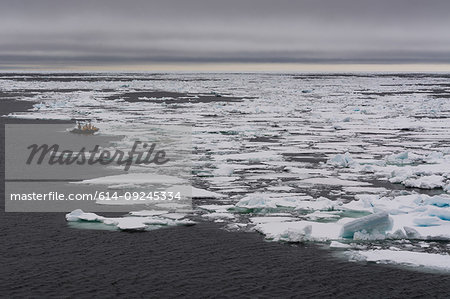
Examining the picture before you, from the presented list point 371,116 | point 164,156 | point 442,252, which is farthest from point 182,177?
point 371,116

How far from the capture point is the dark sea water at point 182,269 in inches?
295

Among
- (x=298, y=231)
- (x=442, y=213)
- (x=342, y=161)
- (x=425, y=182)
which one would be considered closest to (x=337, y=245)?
(x=298, y=231)

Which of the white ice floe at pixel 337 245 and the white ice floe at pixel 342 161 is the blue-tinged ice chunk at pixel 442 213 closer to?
the white ice floe at pixel 337 245

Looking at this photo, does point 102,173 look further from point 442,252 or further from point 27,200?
point 442,252

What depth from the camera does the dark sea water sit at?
24.5ft

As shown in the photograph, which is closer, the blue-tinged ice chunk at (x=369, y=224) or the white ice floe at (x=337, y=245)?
the white ice floe at (x=337, y=245)

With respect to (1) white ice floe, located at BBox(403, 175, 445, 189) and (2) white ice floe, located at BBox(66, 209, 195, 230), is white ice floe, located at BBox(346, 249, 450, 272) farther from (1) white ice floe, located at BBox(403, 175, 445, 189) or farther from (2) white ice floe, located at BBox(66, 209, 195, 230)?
(1) white ice floe, located at BBox(403, 175, 445, 189)

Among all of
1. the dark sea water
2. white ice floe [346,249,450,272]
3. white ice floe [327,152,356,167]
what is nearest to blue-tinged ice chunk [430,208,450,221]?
white ice floe [346,249,450,272]

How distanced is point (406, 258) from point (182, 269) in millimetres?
3401

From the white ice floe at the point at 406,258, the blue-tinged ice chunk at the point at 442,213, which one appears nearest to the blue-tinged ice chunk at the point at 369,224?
the white ice floe at the point at 406,258

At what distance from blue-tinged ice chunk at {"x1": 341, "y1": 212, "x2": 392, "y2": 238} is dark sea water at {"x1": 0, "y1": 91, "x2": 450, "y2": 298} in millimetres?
796

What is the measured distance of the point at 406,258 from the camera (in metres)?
8.66

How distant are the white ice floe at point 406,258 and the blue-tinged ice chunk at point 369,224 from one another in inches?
25.8

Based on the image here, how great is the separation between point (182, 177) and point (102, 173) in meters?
2.29
